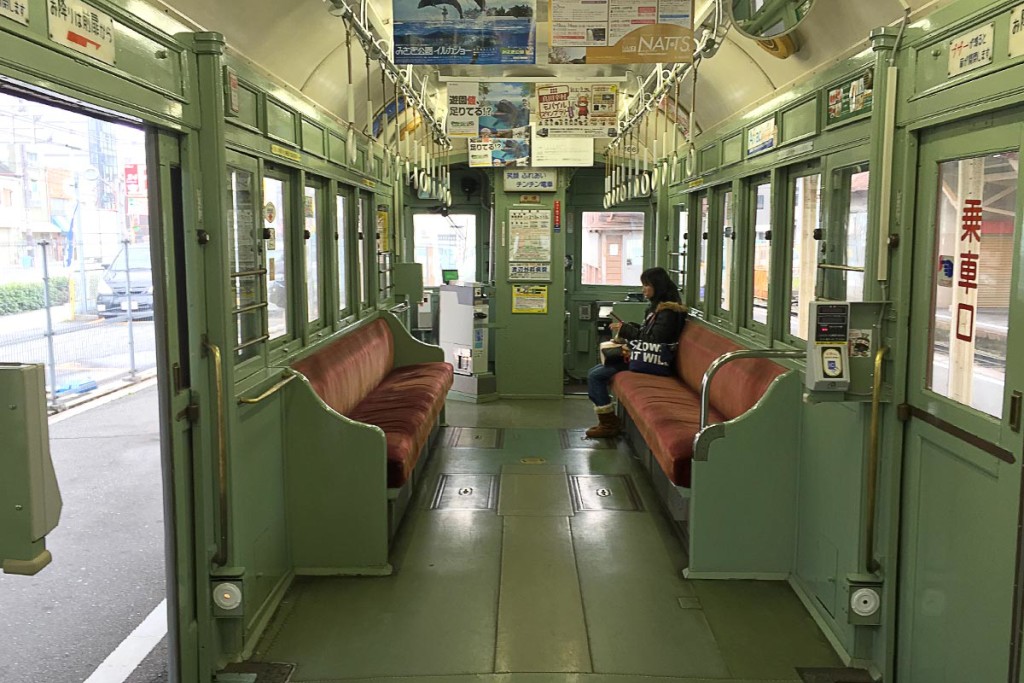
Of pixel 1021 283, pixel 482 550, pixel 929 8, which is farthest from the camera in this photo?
pixel 482 550

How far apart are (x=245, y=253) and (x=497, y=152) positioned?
216 inches

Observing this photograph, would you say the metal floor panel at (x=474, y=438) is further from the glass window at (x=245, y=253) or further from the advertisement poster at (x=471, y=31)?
the advertisement poster at (x=471, y=31)

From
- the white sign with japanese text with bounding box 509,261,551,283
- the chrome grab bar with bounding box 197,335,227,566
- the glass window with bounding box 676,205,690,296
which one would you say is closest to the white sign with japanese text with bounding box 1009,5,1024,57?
the chrome grab bar with bounding box 197,335,227,566

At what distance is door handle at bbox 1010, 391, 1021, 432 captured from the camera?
2566 millimetres

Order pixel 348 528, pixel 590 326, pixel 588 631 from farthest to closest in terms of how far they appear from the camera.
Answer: pixel 590 326
pixel 348 528
pixel 588 631

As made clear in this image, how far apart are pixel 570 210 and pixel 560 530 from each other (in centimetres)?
673

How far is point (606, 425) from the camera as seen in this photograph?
7.73 m

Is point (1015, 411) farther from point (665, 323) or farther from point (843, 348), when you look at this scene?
point (665, 323)

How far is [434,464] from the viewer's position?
682 cm

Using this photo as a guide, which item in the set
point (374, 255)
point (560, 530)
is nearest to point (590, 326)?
point (374, 255)

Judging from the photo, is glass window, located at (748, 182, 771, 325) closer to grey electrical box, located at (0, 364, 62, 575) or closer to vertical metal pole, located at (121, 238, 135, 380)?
grey electrical box, located at (0, 364, 62, 575)

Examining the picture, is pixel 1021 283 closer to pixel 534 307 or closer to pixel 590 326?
pixel 534 307

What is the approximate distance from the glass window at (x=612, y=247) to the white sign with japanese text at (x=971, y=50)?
26.7 feet

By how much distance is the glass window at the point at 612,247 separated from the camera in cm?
1112
